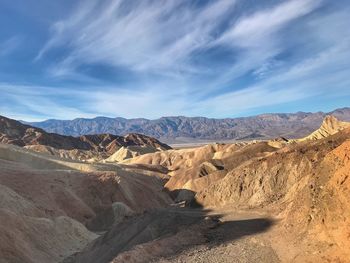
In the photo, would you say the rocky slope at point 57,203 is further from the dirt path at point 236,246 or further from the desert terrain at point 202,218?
the dirt path at point 236,246

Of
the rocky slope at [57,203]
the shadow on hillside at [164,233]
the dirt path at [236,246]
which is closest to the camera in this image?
the dirt path at [236,246]

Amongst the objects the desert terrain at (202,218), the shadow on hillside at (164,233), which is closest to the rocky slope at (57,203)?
the desert terrain at (202,218)

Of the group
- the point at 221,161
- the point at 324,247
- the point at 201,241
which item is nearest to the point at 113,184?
the point at 221,161

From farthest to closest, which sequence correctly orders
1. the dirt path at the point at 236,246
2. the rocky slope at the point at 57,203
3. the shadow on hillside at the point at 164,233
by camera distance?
→ 1. the rocky slope at the point at 57,203
2. the shadow on hillside at the point at 164,233
3. the dirt path at the point at 236,246

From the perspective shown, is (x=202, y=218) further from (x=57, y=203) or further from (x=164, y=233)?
(x=57, y=203)

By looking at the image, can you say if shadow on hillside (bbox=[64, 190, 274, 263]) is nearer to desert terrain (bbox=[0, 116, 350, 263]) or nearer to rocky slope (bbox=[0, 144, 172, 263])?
desert terrain (bbox=[0, 116, 350, 263])

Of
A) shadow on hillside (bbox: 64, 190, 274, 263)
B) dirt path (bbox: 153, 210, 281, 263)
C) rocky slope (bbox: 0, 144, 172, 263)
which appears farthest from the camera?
rocky slope (bbox: 0, 144, 172, 263)

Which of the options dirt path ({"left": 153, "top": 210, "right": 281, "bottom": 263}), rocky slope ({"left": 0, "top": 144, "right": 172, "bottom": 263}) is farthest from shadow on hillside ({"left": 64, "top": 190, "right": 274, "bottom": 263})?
rocky slope ({"left": 0, "top": 144, "right": 172, "bottom": 263})

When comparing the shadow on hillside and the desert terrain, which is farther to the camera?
the shadow on hillside

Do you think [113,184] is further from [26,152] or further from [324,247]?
[324,247]
